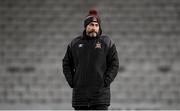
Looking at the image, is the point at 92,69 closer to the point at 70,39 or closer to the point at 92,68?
the point at 92,68

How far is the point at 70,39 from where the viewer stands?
12523mm

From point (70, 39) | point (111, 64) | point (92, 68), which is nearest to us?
point (92, 68)

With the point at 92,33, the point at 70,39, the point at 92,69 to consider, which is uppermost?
the point at 92,33

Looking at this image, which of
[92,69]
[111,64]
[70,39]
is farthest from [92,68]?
[70,39]

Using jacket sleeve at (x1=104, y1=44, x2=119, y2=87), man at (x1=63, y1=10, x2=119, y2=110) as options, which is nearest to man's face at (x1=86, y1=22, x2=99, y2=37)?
man at (x1=63, y1=10, x2=119, y2=110)

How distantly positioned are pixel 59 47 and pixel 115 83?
1.48 metres

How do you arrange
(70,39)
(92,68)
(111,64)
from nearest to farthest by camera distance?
(92,68) < (111,64) < (70,39)

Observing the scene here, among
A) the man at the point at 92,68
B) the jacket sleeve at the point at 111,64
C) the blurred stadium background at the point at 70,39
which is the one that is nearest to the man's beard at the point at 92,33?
the man at the point at 92,68

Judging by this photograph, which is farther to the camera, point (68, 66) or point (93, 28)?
point (68, 66)

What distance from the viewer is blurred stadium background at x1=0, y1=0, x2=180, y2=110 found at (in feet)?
38.4

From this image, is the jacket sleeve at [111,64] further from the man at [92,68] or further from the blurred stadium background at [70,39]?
the blurred stadium background at [70,39]

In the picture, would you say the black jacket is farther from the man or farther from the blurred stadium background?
the blurred stadium background

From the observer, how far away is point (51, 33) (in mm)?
12633

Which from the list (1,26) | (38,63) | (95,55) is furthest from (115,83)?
(95,55)
